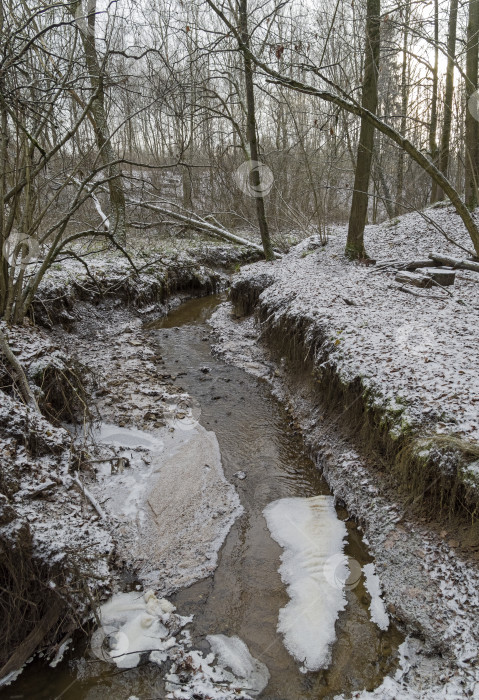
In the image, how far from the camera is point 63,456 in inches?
167

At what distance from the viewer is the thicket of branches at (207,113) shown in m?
5.43

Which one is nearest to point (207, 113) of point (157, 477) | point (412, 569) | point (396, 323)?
point (396, 323)

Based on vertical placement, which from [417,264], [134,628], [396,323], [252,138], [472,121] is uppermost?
[252,138]

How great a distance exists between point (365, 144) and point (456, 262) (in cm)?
333

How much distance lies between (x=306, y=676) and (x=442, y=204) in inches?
538

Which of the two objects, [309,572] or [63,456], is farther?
[63,456]

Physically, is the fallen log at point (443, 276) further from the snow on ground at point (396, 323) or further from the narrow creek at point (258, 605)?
the narrow creek at point (258, 605)

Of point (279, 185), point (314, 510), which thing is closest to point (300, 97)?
point (279, 185)

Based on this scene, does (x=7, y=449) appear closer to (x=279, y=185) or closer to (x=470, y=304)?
(x=470, y=304)

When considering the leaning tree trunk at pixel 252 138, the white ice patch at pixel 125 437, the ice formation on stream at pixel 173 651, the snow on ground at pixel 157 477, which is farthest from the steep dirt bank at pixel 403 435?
the leaning tree trunk at pixel 252 138

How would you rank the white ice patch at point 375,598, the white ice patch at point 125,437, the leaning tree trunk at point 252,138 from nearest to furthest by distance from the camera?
1. the white ice patch at point 375,598
2. the white ice patch at point 125,437
3. the leaning tree trunk at point 252,138

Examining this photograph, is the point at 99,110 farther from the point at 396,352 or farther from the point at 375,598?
the point at 375,598

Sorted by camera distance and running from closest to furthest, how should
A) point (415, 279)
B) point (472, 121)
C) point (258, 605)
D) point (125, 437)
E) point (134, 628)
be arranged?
point (134, 628) → point (258, 605) → point (125, 437) → point (415, 279) → point (472, 121)

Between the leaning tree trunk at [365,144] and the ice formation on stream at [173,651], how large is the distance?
24.1 ft
